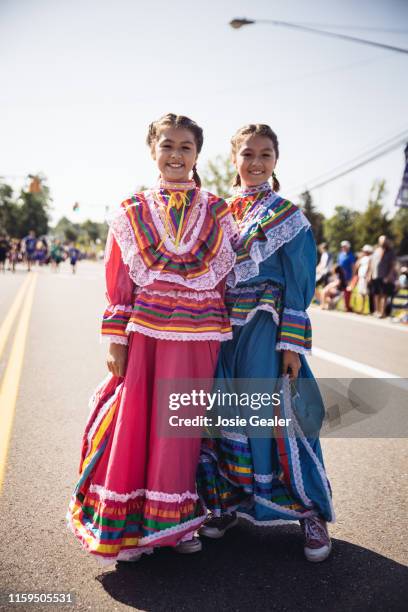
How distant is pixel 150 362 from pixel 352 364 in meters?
4.77

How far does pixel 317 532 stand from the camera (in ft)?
8.20

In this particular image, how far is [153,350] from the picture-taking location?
2.43m

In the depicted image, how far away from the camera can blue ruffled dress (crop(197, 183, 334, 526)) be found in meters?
2.49

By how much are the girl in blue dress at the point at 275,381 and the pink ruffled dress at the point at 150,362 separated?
0.11 m

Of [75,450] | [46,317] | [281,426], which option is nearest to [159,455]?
[281,426]

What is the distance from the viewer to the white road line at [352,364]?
6.18 m

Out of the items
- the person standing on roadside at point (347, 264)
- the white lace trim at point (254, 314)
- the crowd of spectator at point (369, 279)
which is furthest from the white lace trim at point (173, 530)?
the person standing on roadside at point (347, 264)

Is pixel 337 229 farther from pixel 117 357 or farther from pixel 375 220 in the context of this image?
pixel 117 357

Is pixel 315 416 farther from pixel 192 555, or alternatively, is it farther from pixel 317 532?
pixel 192 555

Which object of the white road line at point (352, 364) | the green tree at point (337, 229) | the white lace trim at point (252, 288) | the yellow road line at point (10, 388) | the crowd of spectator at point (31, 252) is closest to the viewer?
the white lace trim at point (252, 288)

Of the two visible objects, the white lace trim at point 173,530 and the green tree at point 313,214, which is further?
the green tree at point 313,214

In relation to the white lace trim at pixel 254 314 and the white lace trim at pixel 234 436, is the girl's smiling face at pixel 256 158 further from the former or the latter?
the white lace trim at pixel 234 436

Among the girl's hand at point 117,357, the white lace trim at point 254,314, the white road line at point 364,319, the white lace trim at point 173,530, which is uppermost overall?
the white lace trim at point 254,314

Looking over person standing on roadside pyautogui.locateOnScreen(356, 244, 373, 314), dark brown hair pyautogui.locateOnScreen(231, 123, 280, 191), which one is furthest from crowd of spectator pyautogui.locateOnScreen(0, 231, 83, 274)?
dark brown hair pyautogui.locateOnScreen(231, 123, 280, 191)
